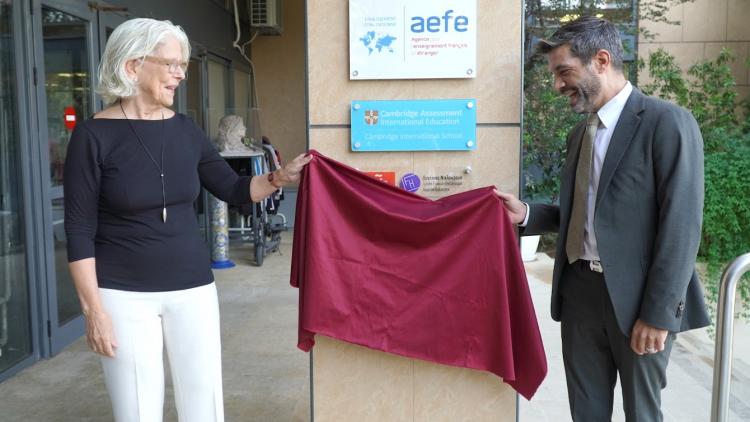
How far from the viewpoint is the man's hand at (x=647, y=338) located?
1990 millimetres

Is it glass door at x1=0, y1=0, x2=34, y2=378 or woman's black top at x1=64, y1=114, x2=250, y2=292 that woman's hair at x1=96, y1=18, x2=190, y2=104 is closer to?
woman's black top at x1=64, y1=114, x2=250, y2=292

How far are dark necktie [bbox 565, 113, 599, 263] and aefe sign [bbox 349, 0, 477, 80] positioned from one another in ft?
1.91

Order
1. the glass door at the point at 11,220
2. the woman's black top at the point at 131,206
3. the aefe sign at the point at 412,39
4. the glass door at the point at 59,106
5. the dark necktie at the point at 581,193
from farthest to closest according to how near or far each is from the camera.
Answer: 1. the glass door at the point at 59,106
2. the glass door at the point at 11,220
3. the aefe sign at the point at 412,39
4. the dark necktie at the point at 581,193
5. the woman's black top at the point at 131,206

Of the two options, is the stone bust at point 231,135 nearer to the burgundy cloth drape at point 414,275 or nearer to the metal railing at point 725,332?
the burgundy cloth drape at point 414,275

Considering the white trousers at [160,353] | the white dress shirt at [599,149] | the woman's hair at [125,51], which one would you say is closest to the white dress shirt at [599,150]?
the white dress shirt at [599,149]

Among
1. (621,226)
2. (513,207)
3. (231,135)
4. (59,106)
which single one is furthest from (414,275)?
(231,135)

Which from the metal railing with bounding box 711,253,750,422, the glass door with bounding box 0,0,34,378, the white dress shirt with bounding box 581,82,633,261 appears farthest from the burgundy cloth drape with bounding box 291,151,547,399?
the glass door with bounding box 0,0,34,378

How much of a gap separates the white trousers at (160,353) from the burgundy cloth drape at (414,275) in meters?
0.42

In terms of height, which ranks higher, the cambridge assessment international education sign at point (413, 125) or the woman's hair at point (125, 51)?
the woman's hair at point (125, 51)

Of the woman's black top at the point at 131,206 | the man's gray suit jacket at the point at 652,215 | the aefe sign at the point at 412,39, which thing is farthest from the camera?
the aefe sign at the point at 412,39

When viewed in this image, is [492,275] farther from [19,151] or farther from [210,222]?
[210,222]

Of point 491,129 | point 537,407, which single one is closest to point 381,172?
point 491,129

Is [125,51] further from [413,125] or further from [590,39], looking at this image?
[590,39]

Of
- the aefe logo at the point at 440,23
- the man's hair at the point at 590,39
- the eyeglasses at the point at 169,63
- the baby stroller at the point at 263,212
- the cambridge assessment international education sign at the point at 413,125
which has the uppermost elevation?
the aefe logo at the point at 440,23
